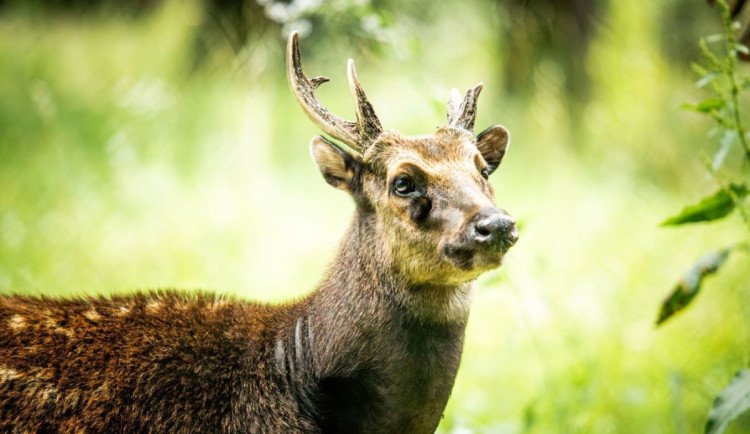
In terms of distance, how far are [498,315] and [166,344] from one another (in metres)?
3.95

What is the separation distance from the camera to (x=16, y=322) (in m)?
3.74

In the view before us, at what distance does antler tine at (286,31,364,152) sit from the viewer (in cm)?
409

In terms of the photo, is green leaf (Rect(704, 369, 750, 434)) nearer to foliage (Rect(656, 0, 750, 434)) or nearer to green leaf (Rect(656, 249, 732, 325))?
foliage (Rect(656, 0, 750, 434))

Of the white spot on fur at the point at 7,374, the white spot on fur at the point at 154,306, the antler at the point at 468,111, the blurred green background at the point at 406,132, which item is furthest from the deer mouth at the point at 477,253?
the blurred green background at the point at 406,132

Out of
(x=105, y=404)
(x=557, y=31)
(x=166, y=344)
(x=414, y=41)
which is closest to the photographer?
(x=105, y=404)

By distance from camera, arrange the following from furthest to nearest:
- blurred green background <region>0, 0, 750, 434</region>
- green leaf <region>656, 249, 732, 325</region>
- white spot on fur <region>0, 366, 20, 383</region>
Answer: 1. blurred green background <region>0, 0, 750, 434</region>
2. green leaf <region>656, 249, 732, 325</region>
3. white spot on fur <region>0, 366, 20, 383</region>

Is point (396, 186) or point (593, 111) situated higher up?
point (593, 111)

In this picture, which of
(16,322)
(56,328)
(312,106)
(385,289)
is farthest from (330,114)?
(16,322)

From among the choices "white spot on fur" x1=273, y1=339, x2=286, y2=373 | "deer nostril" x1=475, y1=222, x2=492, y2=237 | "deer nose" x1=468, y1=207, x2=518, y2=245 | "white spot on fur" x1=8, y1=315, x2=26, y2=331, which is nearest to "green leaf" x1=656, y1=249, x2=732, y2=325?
"deer nose" x1=468, y1=207, x2=518, y2=245

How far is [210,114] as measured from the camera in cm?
854

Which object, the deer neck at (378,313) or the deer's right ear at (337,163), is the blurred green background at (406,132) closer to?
the deer's right ear at (337,163)

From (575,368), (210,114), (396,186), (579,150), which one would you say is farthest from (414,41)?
(579,150)

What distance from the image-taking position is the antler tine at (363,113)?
159 inches

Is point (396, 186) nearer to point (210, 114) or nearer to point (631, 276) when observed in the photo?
point (631, 276)
